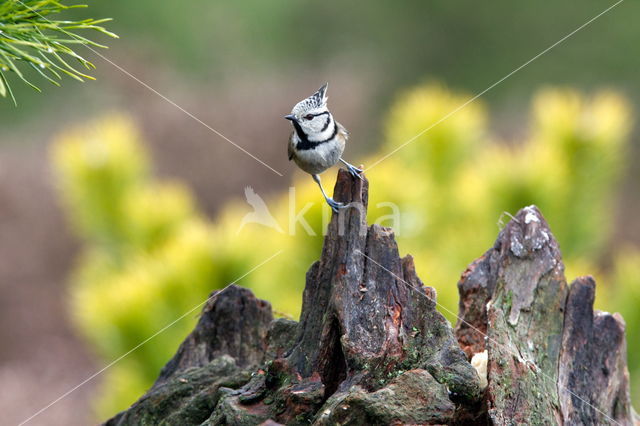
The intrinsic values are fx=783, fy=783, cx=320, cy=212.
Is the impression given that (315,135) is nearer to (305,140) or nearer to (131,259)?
(305,140)

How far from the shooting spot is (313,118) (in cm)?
379

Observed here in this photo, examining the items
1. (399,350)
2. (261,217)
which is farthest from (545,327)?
(261,217)

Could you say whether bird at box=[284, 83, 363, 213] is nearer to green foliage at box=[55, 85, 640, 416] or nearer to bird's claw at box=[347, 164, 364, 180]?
bird's claw at box=[347, 164, 364, 180]

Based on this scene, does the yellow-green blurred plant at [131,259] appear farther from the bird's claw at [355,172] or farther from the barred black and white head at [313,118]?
the bird's claw at [355,172]

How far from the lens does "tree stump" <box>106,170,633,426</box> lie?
8.71ft

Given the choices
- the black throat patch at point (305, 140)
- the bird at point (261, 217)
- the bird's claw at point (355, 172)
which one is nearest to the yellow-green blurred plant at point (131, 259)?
the bird at point (261, 217)

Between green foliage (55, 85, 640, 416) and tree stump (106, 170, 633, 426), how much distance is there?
1.45 metres

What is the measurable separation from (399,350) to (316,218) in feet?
7.65

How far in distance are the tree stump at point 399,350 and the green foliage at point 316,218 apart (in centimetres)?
145

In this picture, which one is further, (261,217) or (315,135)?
(261,217)

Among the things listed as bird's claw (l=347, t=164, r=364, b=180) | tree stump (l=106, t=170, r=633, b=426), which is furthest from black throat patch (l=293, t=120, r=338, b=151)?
tree stump (l=106, t=170, r=633, b=426)

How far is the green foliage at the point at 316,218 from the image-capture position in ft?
17.3

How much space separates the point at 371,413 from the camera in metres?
2.49

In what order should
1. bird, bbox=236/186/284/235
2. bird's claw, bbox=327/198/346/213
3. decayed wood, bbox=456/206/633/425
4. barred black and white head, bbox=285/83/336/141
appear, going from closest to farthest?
decayed wood, bbox=456/206/633/425 → bird's claw, bbox=327/198/346/213 → barred black and white head, bbox=285/83/336/141 → bird, bbox=236/186/284/235
